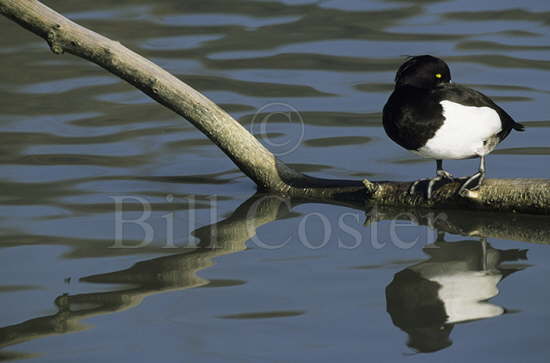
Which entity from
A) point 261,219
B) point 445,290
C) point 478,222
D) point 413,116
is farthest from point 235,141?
point 445,290

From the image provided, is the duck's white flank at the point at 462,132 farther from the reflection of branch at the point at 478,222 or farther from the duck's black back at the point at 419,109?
the reflection of branch at the point at 478,222

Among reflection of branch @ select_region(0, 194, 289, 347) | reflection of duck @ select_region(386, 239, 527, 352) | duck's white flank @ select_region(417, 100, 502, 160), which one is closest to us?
reflection of duck @ select_region(386, 239, 527, 352)

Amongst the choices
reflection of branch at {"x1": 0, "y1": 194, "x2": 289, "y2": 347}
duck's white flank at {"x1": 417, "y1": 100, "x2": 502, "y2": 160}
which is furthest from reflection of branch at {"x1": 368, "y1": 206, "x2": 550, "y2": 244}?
reflection of branch at {"x1": 0, "y1": 194, "x2": 289, "y2": 347}

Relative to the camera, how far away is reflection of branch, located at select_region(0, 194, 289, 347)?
430cm

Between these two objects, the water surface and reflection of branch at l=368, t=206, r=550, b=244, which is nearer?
the water surface

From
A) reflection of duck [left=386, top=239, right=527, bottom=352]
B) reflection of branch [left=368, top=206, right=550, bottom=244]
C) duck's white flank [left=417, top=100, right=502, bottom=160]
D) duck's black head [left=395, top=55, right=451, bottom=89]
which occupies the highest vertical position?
duck's black head [left=395, top=55, right=451, bottom=89]

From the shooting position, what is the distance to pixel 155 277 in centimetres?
486

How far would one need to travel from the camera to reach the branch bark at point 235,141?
5453mm

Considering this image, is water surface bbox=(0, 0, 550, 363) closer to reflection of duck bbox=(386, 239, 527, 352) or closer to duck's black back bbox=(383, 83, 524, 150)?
reflection of duck bbox=(386, 239, 527, 352)

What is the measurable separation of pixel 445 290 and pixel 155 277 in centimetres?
132

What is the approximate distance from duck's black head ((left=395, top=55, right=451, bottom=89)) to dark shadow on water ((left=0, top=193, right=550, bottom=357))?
0.75 meters

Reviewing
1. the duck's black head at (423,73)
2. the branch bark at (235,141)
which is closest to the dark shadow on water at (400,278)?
the branch bark at (235,141)

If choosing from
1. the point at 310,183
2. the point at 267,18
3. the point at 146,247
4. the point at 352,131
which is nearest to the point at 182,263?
the point at 146,247

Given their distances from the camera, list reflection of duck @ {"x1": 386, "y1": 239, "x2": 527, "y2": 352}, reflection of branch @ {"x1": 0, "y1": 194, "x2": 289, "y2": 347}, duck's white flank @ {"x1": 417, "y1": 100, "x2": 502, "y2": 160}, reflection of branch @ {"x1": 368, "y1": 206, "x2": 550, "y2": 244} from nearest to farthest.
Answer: reflection of duck @ {"x1": 386, "y1": 239, "x2": 527, "y2": 352}, reflection of branch @ {"x1": 0, "y1": 194, "x2": 289, "y2": 347}, duck's white flank @ {"x1": 417, "y1": 100, "x2": 502, "y2": 160}, reflection of branch @ {"x1": 368, "y1": 206, "x2": 550, "y2": 244}
